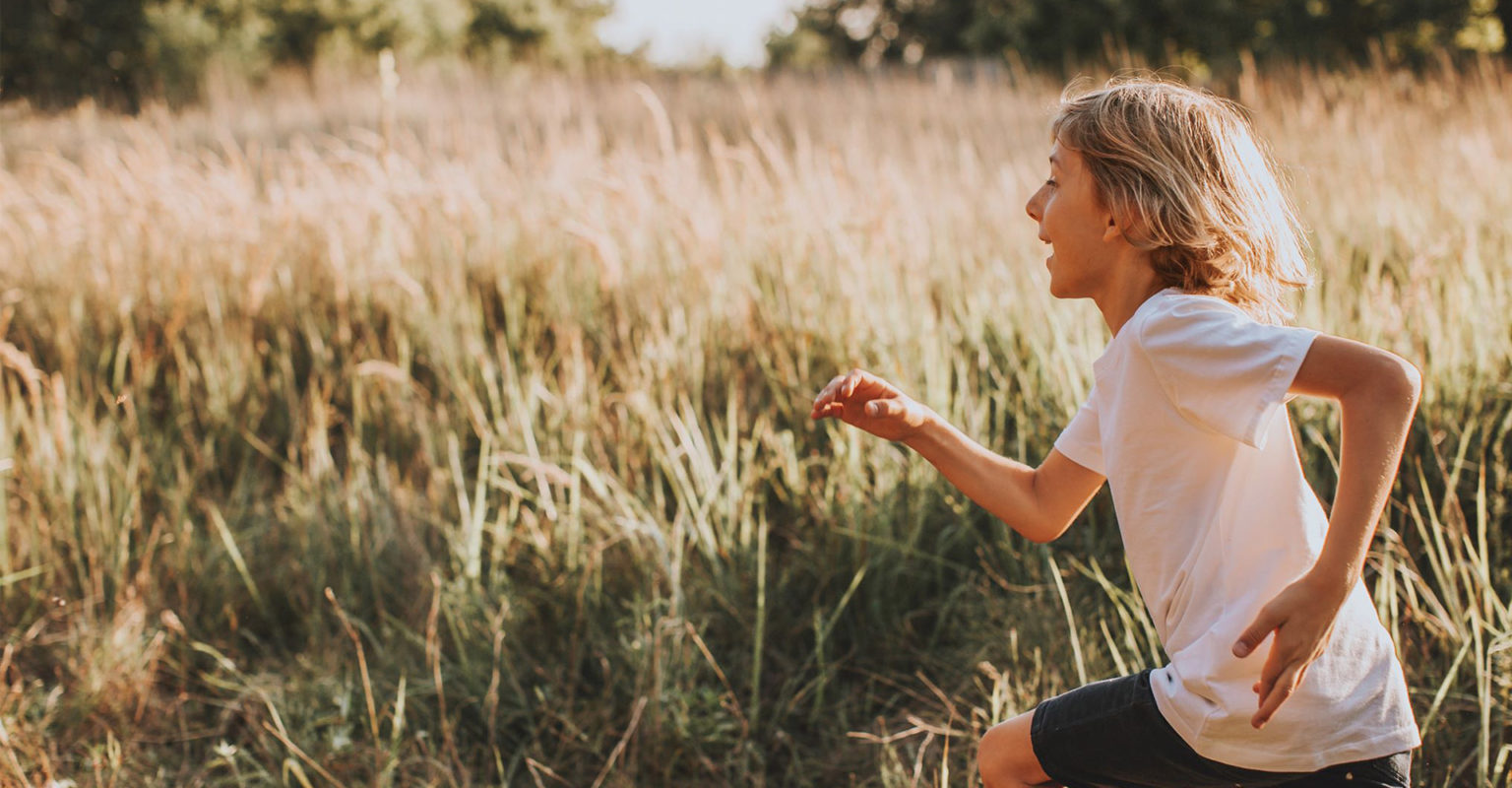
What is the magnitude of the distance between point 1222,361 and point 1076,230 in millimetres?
312

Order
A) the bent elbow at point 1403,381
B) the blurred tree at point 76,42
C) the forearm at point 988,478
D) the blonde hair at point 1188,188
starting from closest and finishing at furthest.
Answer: the bent elbow at point 1403,381 → the blonde hair at point 1188,188 → the forearm at point 988,478 → the blurred tree at point 76,42

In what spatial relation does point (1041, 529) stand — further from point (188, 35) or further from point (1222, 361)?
point (188, 35)

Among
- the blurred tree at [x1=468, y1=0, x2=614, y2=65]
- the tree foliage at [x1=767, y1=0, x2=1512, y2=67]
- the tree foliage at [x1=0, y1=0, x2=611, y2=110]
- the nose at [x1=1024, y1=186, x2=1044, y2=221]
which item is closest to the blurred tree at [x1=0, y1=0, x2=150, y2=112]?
the tree foliage at [x1=0, y1=0, x2=611, y2=110]

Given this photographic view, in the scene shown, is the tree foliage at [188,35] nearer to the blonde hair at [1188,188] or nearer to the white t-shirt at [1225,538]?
the blonde hair at [1188,188]

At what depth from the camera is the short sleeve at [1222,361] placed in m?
1.17

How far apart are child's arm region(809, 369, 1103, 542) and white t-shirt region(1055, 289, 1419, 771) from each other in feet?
0.77

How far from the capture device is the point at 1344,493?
116 cm

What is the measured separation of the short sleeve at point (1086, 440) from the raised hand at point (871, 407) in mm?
198

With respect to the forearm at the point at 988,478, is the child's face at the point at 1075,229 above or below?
above

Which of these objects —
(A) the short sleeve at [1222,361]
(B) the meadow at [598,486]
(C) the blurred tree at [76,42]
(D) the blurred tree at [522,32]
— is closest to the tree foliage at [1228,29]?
(D) the blurred tree at [522,32]

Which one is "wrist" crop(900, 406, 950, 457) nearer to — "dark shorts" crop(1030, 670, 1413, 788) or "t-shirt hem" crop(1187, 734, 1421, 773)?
"dark shorts" crop(1030, 670, 1413, 788)

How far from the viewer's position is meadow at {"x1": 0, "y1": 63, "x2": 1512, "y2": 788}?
238 centimetres

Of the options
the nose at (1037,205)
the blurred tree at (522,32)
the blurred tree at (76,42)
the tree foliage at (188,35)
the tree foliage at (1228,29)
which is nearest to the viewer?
the nose at (1037,205)

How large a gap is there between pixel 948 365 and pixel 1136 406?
68.6 inches
